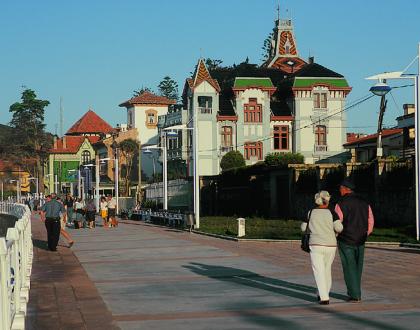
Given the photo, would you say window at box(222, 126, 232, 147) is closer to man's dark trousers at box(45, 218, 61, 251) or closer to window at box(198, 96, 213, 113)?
window at box(198, 96, 213, 113)

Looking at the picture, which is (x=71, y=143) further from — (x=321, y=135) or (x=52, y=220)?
(x=52, y=220)

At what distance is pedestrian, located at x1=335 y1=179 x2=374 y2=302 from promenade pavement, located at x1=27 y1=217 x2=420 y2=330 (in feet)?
1.27

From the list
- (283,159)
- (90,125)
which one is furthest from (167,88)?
(283,159)

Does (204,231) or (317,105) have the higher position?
(317,105)

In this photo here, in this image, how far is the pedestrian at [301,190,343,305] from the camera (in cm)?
1163

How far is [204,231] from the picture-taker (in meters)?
33.2

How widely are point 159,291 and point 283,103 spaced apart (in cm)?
6618

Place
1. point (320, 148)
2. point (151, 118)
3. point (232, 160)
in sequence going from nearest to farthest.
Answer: point (232, 160), point (320, 148), point (151, 118)

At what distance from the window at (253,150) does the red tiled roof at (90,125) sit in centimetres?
6306

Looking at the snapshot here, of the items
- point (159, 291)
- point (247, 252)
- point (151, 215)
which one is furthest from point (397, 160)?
point (159, 291)

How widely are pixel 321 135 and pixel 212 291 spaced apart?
6375 cm

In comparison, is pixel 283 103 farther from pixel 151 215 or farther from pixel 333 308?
pixel 333 308

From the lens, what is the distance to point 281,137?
77.4 meters

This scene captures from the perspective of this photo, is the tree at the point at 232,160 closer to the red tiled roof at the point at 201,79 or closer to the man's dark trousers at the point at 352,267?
the red tiled roof at the point at 201,79
